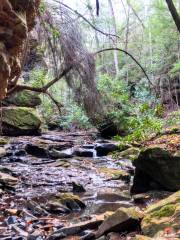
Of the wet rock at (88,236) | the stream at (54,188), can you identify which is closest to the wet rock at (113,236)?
the wet rock at (88,236)

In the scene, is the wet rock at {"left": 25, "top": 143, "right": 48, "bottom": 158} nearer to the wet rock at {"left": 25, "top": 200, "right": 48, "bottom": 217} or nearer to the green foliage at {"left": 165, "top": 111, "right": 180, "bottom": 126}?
the green foliage at {"left": 165, "top": 111, "right": 180, "bottom": 126}

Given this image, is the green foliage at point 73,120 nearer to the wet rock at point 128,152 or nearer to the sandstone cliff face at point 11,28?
the wet rock at point 128,152

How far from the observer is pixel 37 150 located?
44.2 ft

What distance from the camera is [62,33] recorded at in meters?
7.54

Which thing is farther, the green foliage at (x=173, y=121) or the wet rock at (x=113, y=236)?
the green foliage at (x=173, y=121)

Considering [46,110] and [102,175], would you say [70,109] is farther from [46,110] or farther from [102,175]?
[102,175]

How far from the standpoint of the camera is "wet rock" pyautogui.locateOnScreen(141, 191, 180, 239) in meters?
3.68

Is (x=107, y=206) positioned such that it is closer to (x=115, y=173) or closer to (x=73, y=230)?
(x=73, y=230)

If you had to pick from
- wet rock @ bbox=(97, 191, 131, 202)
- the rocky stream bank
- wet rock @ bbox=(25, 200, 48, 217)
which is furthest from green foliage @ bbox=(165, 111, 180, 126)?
wet rock @ bbox=(25, 200, 48, 217)

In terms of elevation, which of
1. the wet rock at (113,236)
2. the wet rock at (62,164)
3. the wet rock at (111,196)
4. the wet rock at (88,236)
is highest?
the wet rock at (113,236)

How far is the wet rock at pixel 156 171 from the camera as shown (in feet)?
21.9

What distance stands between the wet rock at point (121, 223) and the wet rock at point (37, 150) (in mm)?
8778

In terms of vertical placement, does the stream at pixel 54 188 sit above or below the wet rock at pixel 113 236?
below

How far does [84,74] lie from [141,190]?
9.80 feet
